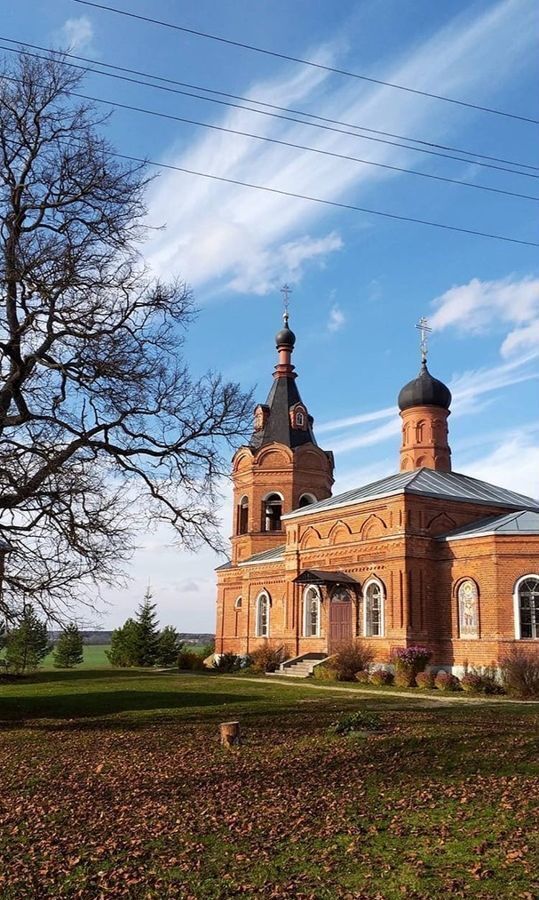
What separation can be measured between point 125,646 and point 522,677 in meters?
27.5

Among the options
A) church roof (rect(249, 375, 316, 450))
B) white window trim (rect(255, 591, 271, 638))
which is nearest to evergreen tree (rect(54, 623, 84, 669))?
white window trim (rect(255, 591, 271, 638))

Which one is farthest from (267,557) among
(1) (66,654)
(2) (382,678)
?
(1) (66,654)

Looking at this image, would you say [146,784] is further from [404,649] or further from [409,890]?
[404,649]

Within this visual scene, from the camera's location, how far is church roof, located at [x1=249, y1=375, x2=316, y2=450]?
37.7 m

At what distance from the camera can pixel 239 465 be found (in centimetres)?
3828

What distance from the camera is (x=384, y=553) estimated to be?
2673 centimetres

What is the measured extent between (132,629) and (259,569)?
A: 12.3 metres

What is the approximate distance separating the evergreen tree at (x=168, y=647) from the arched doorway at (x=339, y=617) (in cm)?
1689

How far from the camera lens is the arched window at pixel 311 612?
29.9 metres

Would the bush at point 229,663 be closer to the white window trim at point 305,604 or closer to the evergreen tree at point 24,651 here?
the white window trim at point 305,604

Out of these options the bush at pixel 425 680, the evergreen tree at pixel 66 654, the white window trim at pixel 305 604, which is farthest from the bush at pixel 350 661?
the evergreen tree at pixel 66 654

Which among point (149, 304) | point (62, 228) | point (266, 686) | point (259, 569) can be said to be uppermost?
point (62, 228)

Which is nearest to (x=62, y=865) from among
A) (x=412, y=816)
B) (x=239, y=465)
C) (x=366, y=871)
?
(x=366, y=871)

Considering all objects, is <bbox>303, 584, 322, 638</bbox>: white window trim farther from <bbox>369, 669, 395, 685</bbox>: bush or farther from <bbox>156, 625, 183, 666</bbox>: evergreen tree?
<bbox>156, 625, 183, 666</bbox>: evergreen tree
